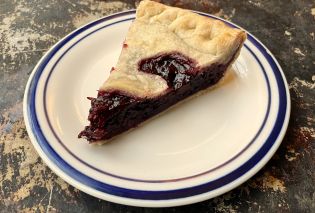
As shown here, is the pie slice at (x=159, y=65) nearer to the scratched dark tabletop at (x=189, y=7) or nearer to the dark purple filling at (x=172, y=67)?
the dark purple filling at (x=172, y=67)

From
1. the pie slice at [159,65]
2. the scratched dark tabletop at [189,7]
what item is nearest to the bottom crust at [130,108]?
the pie slice at [159,65]

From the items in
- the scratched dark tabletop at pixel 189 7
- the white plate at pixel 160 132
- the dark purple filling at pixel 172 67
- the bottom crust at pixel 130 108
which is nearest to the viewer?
the white plate at pixel 160 132

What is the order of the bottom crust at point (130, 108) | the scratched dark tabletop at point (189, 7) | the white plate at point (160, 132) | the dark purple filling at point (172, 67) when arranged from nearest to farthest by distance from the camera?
the white plate at point (160, 132) < the scratched dark tabletop at point (189, 7) < the bottom crust at point (130, 108) < the dark purple filling at point (172, 67)

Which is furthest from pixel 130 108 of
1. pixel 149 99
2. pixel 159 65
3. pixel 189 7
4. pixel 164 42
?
pixel 189 7

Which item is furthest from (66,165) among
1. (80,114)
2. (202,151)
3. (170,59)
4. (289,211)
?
(289,211)

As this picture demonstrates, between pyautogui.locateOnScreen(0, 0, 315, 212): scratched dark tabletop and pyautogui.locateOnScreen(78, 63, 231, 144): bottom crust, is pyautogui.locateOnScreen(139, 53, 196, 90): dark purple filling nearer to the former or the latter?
pyautogui.locateOnScreen(78, 63, 231, 144): bottom crust

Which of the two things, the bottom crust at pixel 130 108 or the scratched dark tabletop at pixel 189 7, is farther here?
the bottom crust at pixel 130 108

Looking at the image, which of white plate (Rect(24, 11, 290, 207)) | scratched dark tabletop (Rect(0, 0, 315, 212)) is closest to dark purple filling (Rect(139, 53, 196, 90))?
white plate (Rect(24, 11, 290, 207))
